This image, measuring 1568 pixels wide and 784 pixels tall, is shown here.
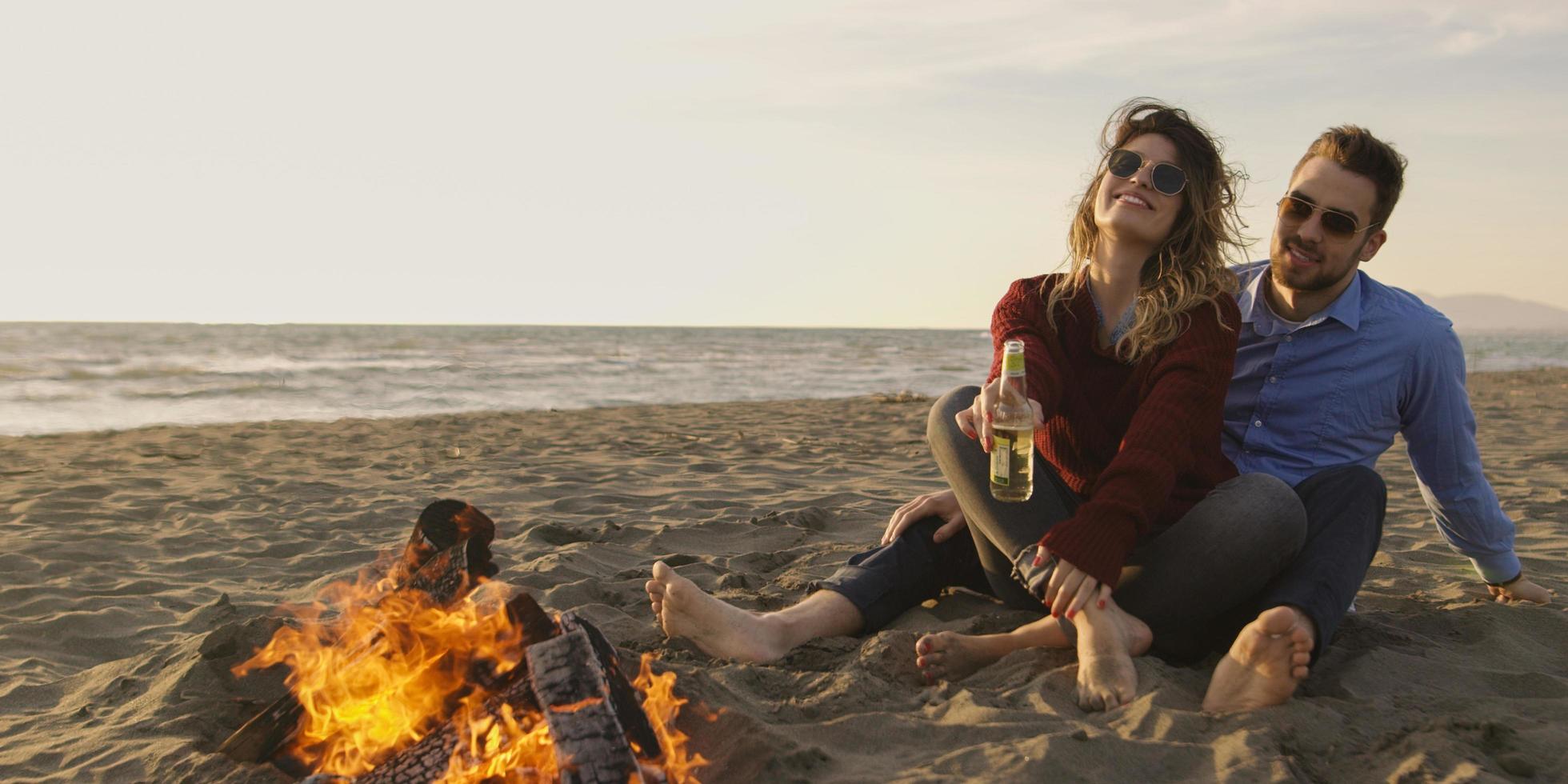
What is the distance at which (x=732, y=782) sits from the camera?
2.28m

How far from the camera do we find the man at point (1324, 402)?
9.94 ft

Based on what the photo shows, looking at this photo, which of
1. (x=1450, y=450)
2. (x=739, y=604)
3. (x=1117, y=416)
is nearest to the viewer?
(x=1117, y=416)

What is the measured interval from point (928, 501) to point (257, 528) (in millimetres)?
3808

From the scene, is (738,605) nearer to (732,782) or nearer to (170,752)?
(732,782)

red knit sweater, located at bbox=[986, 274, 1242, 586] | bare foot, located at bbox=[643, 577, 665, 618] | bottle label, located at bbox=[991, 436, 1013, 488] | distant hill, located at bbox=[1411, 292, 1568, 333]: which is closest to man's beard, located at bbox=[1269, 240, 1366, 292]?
red knit sweater, located at bbox=[986, 274, 1242, 586]

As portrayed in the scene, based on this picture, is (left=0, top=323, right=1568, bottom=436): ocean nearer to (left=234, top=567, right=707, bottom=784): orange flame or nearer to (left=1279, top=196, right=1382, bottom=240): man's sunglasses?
(left=234, top=567, right=707, bottom=784): orange flame

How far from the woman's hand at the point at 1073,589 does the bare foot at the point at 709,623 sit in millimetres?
865

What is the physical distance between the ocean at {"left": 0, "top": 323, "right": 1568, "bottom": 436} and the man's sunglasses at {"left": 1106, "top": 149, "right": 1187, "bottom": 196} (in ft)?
36.4

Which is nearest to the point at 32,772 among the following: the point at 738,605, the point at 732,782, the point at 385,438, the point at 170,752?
the point at 170,752

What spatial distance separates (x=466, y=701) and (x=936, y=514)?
178 cm

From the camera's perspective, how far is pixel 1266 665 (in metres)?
2.56

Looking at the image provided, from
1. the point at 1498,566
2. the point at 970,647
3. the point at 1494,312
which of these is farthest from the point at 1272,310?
the point at 1494,312

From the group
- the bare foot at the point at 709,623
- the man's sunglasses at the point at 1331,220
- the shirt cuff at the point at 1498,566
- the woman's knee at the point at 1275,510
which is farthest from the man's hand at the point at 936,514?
the shirt cuff at the point at 1498,566

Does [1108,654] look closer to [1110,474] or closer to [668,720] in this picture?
[1110,474]
